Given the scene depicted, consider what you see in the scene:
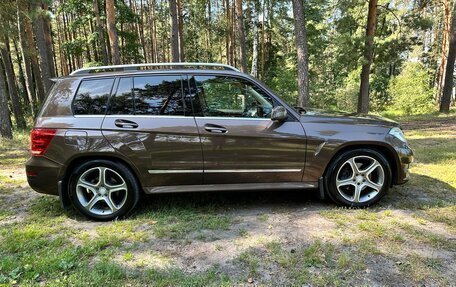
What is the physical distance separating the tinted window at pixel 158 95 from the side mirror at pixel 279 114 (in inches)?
44.0

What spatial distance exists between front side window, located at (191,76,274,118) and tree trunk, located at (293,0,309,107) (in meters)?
5.46

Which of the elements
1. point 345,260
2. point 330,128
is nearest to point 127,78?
point 330,128

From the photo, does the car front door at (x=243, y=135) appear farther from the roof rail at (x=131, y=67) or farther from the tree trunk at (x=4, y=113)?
the tree trunk at (x=4, y=113)

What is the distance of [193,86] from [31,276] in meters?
2.65

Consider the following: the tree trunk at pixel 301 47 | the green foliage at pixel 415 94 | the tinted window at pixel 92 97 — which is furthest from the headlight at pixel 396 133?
the green foliage at pixel 415 94

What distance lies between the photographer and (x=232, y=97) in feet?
14.4

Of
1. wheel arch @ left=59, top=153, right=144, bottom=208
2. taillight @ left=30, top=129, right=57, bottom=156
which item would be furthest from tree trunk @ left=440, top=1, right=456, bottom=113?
taillight @ left=30, top=129, right=57, bottom=156

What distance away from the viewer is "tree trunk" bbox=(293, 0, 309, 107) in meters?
8.93

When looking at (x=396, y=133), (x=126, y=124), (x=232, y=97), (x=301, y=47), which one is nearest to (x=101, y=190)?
(x=126, y=124)

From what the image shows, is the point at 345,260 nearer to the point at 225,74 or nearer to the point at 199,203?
the point at 199,203

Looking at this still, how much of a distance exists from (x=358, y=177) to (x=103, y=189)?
3274 mm

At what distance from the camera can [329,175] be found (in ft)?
14.2

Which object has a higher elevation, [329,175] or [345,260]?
[329,175]

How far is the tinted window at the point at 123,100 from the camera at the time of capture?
4.15 m
